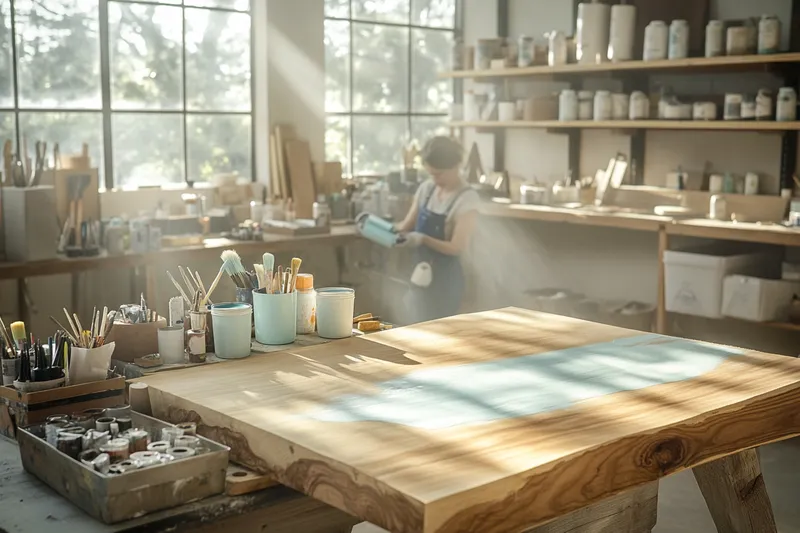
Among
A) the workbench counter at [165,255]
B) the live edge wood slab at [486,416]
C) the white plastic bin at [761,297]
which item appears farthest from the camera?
the white plastic bin at [761,297]

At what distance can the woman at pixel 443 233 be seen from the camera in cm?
506

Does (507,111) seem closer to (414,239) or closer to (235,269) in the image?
(414,239)

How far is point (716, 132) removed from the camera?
6.10 meters

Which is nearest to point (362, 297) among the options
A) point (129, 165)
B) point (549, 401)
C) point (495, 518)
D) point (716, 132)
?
point (129, 165)

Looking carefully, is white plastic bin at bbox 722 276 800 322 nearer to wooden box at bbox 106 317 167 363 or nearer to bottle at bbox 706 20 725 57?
bottle at bbox 706 20 725 57

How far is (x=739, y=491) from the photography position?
269 centimetres

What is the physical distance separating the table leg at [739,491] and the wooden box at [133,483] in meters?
1.54

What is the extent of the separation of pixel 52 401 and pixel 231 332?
0.52m

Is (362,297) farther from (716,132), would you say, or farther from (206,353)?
(206,353)

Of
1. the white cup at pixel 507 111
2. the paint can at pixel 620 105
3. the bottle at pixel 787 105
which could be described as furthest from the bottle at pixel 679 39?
the white cup at pixel 507 111

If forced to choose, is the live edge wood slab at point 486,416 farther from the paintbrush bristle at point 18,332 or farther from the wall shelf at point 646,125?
the wall shelf at point 646,125

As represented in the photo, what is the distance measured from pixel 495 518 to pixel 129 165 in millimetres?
5007

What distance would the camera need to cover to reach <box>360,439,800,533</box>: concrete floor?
3.75m

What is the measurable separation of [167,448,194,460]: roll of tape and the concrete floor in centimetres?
204
